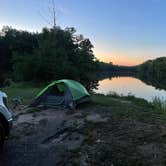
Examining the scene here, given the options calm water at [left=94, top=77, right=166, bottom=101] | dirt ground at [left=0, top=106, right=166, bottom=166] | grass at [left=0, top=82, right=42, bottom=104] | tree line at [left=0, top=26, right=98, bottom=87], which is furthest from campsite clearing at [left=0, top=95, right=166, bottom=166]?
tree line at [left=0, top=26, right=98, bottom=87]

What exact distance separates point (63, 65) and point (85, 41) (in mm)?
8603

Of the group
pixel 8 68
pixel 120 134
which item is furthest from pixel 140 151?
pixel 8 68

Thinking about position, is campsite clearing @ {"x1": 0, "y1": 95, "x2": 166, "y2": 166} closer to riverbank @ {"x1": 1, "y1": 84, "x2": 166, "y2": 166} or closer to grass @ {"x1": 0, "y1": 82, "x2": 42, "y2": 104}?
riverbank @ {"x1": 1, "y1": 84, "x2": 166, "y2": 166}

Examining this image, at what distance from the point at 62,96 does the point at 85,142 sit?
5.26m

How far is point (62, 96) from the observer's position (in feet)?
38.1

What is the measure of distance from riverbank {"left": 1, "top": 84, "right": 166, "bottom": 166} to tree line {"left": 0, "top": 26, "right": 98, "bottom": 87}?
1387 centimetres

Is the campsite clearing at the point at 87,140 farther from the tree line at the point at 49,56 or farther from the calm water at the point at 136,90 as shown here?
the tree line at the point at 49,56

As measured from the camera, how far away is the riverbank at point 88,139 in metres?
5.43

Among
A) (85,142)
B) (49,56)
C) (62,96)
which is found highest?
(49,56)

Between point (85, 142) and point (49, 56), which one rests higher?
point (49, 56)

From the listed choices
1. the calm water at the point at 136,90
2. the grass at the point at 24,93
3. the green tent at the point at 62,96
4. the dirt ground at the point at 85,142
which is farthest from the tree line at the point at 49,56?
the dirt ground at the point at 85,142

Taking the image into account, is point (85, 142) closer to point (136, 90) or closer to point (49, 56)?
point (49, 56)

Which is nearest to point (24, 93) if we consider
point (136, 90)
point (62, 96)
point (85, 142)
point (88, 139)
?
point (62, 96)

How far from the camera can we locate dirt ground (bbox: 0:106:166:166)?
17.6 feet
